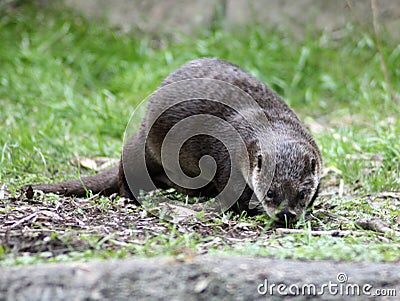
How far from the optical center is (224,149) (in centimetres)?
417

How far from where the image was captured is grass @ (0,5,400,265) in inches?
204

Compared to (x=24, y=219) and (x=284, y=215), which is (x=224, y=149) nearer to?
(x=284, y=215)

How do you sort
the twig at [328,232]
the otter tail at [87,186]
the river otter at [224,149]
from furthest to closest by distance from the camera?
the otter tail at [87,186], the river otter at [224,149], the twig at [328,232]

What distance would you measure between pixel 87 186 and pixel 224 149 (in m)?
1.06

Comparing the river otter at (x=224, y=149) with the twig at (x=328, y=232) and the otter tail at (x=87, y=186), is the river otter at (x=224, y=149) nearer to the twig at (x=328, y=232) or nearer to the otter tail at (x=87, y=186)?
the otter tail at (x=87, y=186)

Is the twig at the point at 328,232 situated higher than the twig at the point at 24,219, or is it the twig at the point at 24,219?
the twig at the point at 24,219

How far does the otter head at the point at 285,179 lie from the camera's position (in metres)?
3.69

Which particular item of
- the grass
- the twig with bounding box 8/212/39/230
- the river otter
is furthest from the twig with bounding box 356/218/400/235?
the twig with bounding box 8/212/39/230

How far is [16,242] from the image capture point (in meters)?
2.85

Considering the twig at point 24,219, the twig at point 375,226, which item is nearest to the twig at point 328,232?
the twig at point 375,226

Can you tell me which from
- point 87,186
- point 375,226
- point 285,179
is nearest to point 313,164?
point 285,179

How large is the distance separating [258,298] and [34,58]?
5.87 meters

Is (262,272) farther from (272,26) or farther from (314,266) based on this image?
(272,26)

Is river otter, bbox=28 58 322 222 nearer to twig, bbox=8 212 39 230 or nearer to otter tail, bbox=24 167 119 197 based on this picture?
otter tail, bbox=24 167 119 197
